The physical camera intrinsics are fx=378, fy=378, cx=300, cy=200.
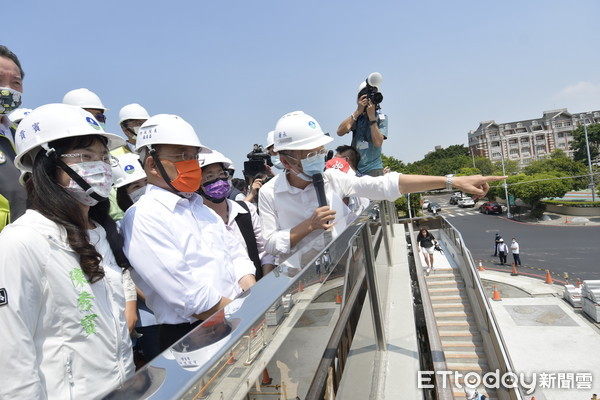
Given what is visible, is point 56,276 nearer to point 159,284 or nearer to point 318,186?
point 159,284

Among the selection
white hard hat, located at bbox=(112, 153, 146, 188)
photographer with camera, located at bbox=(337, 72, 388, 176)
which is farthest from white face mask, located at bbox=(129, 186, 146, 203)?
photographer with camera, located at bbox=(337, 72, 388, 176)

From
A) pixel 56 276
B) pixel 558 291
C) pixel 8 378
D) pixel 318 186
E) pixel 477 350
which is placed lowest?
pixel 558 291

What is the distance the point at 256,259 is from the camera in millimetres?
2904

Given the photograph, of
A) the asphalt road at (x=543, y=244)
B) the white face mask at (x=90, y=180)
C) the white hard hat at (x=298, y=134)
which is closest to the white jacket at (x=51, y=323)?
the white face mask at (x=90, y=180)

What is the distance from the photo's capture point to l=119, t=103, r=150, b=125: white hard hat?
4.20 meters

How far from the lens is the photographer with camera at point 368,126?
185 inches

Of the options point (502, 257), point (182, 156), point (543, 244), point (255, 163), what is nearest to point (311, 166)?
point (182, 156)

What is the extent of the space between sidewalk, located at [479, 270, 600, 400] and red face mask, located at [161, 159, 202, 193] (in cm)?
1124

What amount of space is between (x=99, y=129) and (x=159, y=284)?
0.72 meters

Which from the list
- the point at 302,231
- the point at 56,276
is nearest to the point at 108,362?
the point at 56,276

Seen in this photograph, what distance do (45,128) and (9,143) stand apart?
0.80 metres

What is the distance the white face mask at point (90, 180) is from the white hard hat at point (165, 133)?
45cm

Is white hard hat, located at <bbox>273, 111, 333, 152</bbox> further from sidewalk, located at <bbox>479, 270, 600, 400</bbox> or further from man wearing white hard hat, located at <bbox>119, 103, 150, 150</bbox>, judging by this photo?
sidewalk, located at <bbox>479, 270, 600, 400</bbox>

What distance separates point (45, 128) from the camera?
151 centimetres
